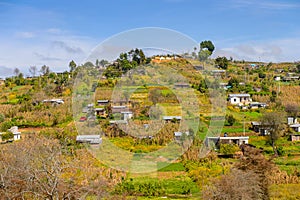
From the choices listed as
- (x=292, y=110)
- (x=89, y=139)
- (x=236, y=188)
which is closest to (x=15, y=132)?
(x=89, y=139)

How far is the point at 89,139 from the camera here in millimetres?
14031

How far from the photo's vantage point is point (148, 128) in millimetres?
15703

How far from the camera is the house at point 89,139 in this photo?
45.5 ft

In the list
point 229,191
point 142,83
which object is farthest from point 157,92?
point 229,191

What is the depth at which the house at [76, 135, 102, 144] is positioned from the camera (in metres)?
13.9

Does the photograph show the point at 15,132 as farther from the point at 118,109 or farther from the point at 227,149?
the point at 227,149

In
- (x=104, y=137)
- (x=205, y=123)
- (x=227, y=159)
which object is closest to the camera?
(x=227, y=159)

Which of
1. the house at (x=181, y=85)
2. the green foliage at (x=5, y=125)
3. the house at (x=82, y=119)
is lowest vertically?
the green foliage at (x=5, y=125)

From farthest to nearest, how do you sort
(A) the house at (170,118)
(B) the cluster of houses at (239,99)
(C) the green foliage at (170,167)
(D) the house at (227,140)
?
(B) the cluster of houses at (239,99) < (A) the house at (170,118) < (D) the house at (227,140) < (C) the green foliage at (170,167)

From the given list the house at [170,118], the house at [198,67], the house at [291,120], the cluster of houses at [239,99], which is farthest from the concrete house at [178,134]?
the house at [198,67]

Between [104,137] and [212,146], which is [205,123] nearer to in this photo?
[212,146]

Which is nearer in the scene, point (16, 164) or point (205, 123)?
point (16, 164)

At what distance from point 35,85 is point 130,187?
17.7 meters

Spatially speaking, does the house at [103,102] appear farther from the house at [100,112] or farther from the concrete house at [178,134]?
the concrete house at [178,134]
